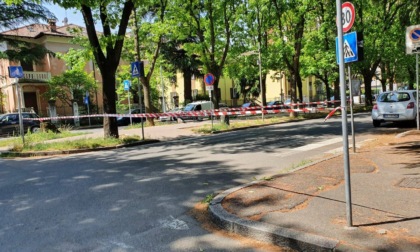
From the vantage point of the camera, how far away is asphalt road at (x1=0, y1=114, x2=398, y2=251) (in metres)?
4.23

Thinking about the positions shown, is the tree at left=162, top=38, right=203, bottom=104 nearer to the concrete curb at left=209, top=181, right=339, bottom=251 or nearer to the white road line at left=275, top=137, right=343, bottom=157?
the white road line at left=275, top=137, right=343, bottom=157

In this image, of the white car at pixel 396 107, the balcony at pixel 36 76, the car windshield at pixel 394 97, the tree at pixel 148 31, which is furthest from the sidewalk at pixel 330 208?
the balcony at pixel 36 76

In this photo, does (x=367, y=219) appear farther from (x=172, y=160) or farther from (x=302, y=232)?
(x=172, y=160)

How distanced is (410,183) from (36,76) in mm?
35797

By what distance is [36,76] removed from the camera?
114 ft

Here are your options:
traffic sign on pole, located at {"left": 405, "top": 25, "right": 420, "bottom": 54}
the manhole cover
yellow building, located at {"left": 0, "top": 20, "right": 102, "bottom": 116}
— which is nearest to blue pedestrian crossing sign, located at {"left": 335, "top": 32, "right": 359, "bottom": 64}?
the manhole cover

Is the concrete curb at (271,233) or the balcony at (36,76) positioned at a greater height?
the balcony at (36,76)

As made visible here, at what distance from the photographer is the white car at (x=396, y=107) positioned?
13.8 metres

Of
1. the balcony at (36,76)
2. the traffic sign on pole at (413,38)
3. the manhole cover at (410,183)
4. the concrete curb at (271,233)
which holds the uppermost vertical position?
the balcony at (36,76)

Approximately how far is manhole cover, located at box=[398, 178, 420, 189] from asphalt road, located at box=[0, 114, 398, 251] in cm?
247

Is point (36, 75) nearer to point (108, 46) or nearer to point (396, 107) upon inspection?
point (108, 46)

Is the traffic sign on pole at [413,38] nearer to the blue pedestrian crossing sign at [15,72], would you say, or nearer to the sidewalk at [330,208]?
the sidewalk at [330,208]

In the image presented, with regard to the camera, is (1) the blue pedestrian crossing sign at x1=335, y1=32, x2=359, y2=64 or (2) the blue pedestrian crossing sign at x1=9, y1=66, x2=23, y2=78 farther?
(2) the blue pedestrian crossing sign at x1=9, y1=66, x2=23, y2=78

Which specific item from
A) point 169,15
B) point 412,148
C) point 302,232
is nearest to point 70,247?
point 302,232
